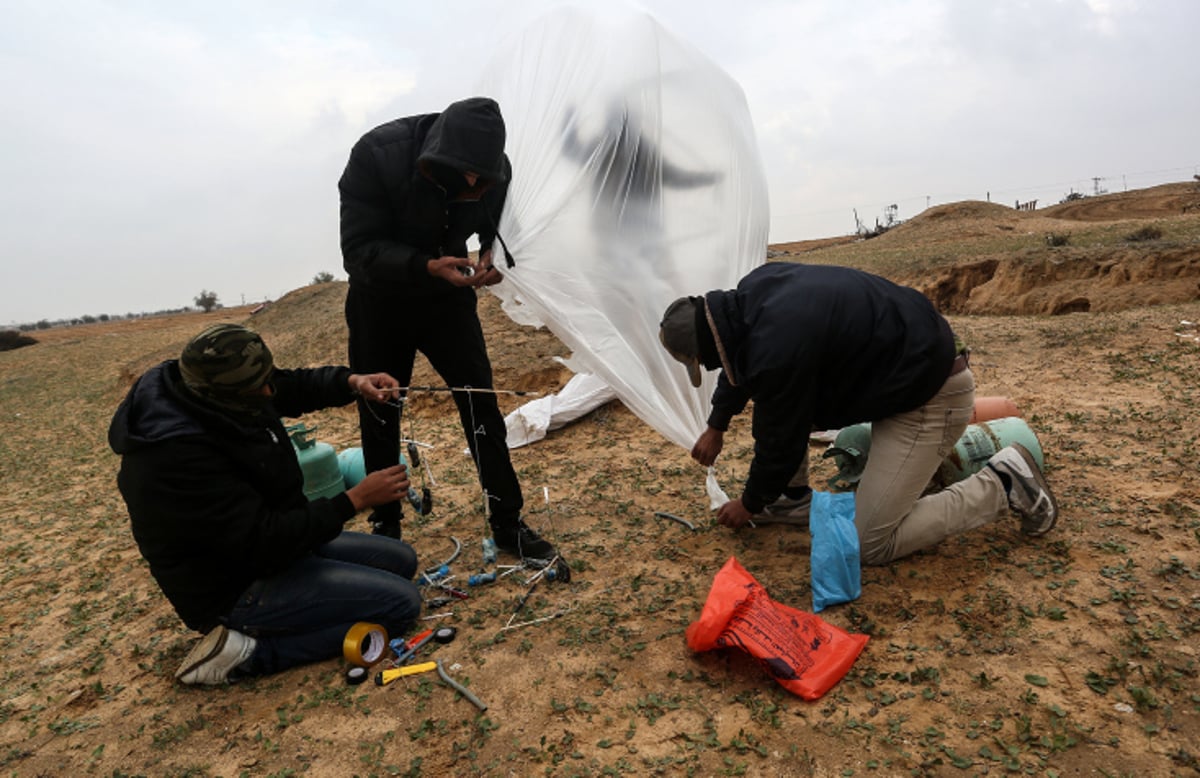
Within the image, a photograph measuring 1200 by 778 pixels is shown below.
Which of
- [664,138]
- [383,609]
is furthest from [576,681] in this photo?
[664,138]

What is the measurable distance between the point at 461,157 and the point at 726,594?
185 cm

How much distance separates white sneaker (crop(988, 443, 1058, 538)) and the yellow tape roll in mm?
2555

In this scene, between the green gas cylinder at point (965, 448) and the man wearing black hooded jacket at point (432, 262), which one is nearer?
the man wearing black hooded jacket at point (432, 262)

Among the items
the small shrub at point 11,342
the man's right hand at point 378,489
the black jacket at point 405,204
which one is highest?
the small shrub at point 11,342

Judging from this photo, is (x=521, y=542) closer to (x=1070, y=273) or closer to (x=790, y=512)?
(x=790, y=512)

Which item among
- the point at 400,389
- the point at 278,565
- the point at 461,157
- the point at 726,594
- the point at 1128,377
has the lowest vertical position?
the point at 1128,377

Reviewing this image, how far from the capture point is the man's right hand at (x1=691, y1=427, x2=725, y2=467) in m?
3.00

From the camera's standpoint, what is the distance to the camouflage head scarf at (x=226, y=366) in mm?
2145

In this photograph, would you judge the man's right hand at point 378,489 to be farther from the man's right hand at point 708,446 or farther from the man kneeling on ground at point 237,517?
the man's right hand at point 708,446

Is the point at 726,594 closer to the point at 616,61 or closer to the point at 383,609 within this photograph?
the point at 383,609

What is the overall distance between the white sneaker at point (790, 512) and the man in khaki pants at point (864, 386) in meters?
0.45

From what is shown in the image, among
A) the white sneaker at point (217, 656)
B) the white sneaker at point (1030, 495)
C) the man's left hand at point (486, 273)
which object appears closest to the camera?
the white sneaker at point (217, 656)

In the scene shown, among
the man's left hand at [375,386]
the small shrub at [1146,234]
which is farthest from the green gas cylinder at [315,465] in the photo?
the small shrub at [1146,234]

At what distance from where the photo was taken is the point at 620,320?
319cm
